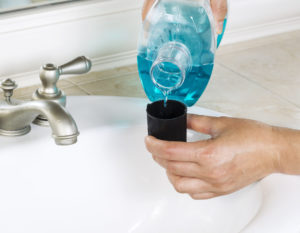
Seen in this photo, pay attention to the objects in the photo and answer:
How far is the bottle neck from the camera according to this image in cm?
60

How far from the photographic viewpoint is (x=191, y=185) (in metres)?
0.55

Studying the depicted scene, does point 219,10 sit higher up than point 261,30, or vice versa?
point 219,10

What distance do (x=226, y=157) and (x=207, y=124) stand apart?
0.07m

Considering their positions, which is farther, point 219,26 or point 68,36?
point 68,36

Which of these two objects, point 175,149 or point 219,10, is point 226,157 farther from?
point 219,10

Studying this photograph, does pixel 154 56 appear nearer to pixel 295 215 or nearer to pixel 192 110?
pixel 192 110

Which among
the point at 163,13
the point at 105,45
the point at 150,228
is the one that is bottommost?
the point at 150,228

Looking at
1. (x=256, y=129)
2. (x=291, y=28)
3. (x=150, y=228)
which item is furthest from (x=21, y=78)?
(x=291, y=28)

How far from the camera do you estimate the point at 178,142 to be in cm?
51

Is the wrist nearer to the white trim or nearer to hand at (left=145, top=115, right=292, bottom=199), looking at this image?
hand at (left=145, top=115, right=292, bottom=199)

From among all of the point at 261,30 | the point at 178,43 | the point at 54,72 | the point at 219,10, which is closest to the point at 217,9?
the point at 219,10

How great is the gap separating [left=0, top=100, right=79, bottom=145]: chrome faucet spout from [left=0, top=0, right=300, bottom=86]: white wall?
201mm

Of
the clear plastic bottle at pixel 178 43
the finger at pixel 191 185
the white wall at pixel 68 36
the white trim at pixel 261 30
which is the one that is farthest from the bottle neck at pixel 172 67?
the white trim at pixel 261 30

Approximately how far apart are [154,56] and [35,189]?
8.2 inches
